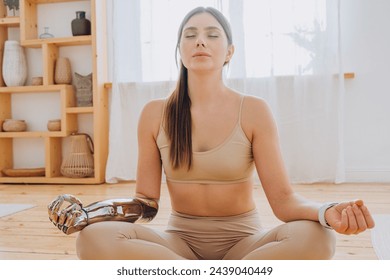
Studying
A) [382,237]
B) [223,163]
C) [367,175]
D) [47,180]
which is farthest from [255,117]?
[47,180]

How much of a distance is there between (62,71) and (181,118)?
2.30 metres

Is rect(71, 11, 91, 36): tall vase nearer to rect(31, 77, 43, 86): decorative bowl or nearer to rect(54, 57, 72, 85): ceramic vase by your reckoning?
rect(54, 57, 72, 85): ceramic vase

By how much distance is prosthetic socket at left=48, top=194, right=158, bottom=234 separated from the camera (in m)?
0.88

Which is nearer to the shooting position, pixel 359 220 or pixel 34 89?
pixel 359 220

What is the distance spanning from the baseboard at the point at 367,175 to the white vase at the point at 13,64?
2489mm

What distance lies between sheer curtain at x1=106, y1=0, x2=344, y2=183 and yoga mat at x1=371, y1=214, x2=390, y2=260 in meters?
1.05

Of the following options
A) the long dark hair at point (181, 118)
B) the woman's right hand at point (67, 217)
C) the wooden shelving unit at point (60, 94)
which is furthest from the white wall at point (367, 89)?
the woman's right hand at point (67, 217)

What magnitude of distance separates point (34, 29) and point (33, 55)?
0.20 m

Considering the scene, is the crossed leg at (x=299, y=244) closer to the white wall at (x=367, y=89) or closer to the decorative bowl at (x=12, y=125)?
the white wall at (x=367, y=89)

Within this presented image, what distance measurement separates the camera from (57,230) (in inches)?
65.6

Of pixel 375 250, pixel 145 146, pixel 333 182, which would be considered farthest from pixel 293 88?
pixel 145 146

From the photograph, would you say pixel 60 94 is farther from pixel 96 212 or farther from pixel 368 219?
pixel 368 219

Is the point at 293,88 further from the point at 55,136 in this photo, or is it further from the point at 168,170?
the point at 168,170

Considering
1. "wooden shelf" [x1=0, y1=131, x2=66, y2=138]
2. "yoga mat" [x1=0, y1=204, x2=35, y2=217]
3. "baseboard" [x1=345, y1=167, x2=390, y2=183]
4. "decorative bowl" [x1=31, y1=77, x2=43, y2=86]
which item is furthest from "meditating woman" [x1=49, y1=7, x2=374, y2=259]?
"decorative bowl" [x1=31, y1=77, x2=43, y2=86]
